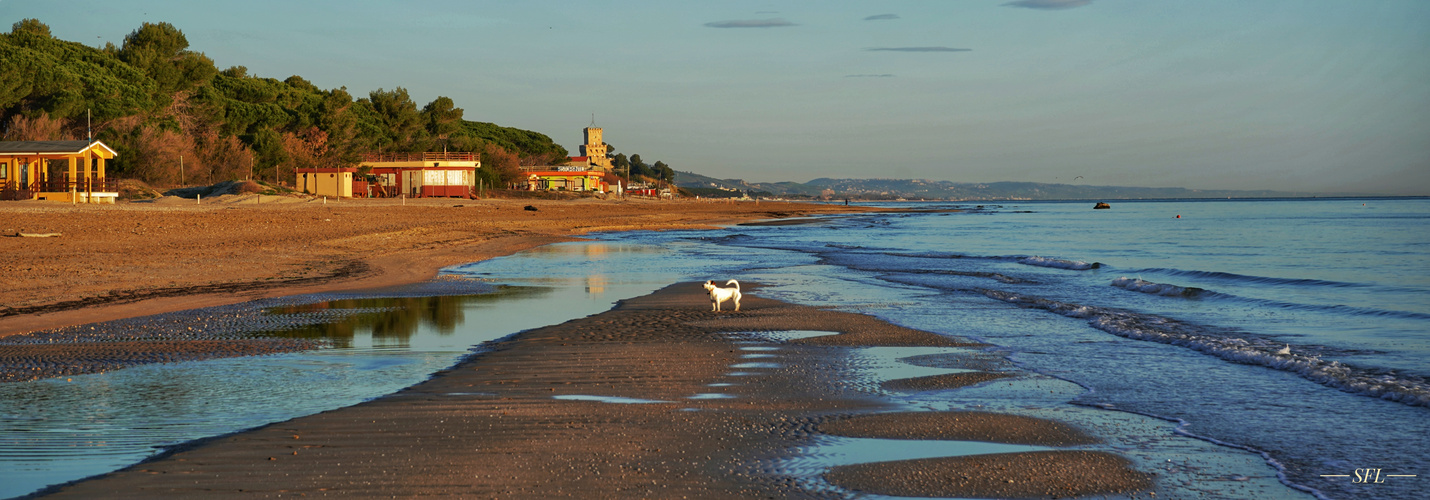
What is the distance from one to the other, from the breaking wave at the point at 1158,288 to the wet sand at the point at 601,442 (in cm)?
1104

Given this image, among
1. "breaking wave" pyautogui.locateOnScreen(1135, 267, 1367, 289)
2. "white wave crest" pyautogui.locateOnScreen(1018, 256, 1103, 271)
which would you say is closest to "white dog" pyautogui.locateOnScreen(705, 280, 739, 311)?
"breaking wave" pyautogui.locateOnScreen(1135, 267, 1367, 289)

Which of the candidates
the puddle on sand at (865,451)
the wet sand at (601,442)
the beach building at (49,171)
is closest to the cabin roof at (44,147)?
the beach building at (49,171)

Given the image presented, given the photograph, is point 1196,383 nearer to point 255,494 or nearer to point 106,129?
point 255,494

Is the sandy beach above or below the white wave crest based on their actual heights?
above

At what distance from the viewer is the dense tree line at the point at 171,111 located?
48.8 m

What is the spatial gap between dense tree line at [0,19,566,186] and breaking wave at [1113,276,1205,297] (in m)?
48.6

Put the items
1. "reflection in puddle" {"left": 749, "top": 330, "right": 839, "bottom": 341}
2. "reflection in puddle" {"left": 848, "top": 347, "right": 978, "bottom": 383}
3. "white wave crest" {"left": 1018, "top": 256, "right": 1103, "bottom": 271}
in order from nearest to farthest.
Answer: "reflection in puddle" {"left": 848, "top": 347, "right": 978, "bottom": 383}, "reflection in puddle" {"left": 749, "top": 330, "right": 839, "bottom": 341}, "white wave crest" {"left": 1018, "top": 256, "right": 1103, "bottom": 271}

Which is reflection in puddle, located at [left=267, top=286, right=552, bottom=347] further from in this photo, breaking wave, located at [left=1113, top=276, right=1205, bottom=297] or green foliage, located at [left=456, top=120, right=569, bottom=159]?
green foliage, located at [left=456, top=120, right=569, bottom=159]

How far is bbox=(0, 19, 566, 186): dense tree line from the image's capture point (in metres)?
48.8

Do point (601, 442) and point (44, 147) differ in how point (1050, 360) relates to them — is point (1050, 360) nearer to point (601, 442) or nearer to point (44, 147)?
point (601, 442)

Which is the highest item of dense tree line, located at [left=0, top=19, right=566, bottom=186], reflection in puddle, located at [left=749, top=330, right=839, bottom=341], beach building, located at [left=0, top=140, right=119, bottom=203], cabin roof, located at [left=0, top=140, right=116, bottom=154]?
dense tree line, located at [left=0, top=19, right=566, bottom=186]

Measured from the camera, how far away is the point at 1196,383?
8.55 m

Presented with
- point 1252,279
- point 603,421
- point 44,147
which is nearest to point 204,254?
point 603,421

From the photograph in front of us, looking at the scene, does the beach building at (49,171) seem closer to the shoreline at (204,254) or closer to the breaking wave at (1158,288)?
the shoreline at (204,254)
